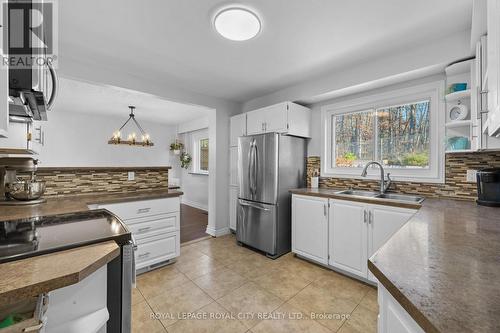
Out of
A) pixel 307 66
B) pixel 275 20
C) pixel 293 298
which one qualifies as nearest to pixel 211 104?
pixel 307 66

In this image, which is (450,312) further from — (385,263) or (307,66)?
(307,66)

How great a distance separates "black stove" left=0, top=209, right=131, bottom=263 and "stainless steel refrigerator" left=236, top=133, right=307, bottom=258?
1.84m

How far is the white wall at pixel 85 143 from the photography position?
16.6 feet

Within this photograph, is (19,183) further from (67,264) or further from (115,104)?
(115,104)

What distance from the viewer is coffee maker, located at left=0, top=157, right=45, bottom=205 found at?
1.75m

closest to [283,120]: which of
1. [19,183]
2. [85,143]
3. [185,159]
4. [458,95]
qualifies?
[458,95]

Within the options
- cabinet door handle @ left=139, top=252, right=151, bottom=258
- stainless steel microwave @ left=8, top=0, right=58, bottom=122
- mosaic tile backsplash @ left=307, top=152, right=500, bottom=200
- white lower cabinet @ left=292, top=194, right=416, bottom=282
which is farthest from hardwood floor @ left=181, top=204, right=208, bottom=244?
mosaic tile backsplash @ left=307, top=152, right=500, bottom=200

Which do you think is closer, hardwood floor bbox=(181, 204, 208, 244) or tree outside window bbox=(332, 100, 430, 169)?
tree outside window bbox=(332, 100, 430, 169)

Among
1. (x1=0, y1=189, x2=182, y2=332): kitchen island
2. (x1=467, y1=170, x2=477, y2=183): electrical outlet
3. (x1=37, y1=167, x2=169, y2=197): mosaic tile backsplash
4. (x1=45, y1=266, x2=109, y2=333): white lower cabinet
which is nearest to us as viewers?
(x1=0, y1=189, x2=182, y2=332): kitchen island

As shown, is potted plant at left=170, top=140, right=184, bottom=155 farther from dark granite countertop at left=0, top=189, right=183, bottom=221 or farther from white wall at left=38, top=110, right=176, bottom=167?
dark granite countertop at left=0, top=189, right=183, bottom=221

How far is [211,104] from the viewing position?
3627mm

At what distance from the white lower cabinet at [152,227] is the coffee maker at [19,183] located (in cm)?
53

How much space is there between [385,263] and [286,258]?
2195 mm

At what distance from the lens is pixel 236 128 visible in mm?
3666
